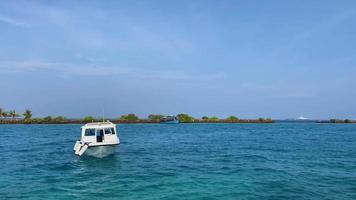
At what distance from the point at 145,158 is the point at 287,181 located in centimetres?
2017

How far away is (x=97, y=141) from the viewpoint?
45.0m

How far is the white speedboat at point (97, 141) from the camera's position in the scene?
42.9 meters

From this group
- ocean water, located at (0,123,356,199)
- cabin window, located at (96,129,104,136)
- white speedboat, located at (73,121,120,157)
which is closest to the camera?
ocean water, located at (0,123,356,199)

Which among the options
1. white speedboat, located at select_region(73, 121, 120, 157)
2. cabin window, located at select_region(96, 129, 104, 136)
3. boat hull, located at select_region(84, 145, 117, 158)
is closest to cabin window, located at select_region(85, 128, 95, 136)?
white speedboat, located at select_region(73, 121, 120, 157)

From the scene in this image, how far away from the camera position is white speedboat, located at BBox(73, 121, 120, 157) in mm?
42938

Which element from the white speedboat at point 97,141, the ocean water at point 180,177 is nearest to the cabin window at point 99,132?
the white speedboat at point 97,141

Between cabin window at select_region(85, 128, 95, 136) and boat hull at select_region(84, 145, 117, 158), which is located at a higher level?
cabin window at select_region(85, 128, 95, 136)

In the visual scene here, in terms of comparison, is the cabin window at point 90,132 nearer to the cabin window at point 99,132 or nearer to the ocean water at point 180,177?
the cabin window at point 99,132

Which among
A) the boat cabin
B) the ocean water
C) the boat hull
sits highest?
the boat cabin

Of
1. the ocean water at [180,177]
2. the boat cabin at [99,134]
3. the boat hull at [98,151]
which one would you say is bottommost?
the ocean water at [180,177]

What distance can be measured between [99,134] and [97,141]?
0.99 metres

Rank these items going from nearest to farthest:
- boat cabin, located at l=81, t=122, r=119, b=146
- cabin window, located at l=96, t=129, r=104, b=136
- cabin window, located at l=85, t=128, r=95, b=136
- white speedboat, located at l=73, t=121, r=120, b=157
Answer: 1. white speedboat, located at l=73, t=121, r=120, b=157
2. boat cabin, located at l=81, t=122, r=119, b=146
3. cabin window, located at l=85, t=128, r=95, b=136
4. cabin window, located at l=96, t=129, r=104, b=136

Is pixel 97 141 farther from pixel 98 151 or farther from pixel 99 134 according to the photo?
pixel 98 151

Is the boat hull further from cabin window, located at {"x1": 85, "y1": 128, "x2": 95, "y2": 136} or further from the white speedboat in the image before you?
cabin window, located at {"x1": 85, "y1": 128, "x2": 95, "y2": 136}
